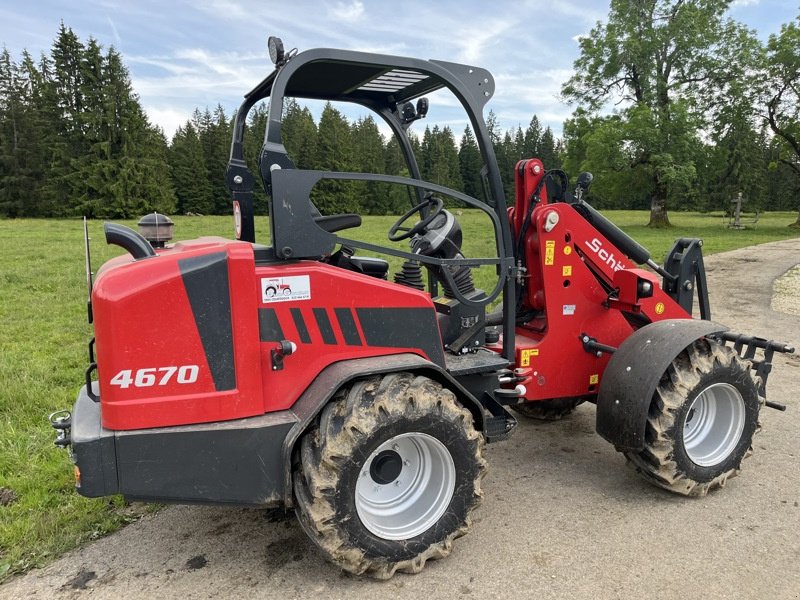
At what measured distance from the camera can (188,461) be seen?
279cm

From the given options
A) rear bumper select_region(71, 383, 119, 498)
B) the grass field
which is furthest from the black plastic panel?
the grass field

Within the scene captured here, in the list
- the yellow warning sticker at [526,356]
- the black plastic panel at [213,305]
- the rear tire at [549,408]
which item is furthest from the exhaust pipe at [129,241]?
the rear tire at [549,408]

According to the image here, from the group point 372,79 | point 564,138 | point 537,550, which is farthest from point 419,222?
point 564,138

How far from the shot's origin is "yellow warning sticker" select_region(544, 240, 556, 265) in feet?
13.3

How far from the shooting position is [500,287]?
12.0 ft

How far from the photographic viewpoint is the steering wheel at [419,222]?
3707mm

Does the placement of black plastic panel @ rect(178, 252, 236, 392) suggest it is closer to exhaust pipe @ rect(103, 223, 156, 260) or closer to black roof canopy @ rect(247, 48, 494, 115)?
exhaust pipe @ rect(103, 223, 156, 260)

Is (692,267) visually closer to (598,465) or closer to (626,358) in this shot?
(626,358)

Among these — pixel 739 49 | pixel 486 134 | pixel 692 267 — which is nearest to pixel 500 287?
pixel 486 134

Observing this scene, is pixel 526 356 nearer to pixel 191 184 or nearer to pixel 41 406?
pixel 41 406

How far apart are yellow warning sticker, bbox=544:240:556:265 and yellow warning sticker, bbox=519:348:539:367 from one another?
0.60 meters

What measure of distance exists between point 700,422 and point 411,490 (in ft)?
7.17

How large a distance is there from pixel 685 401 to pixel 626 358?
427mm

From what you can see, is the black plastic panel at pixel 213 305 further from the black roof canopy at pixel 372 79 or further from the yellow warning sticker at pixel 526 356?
the yellow warning sticker at pixel 526 356
